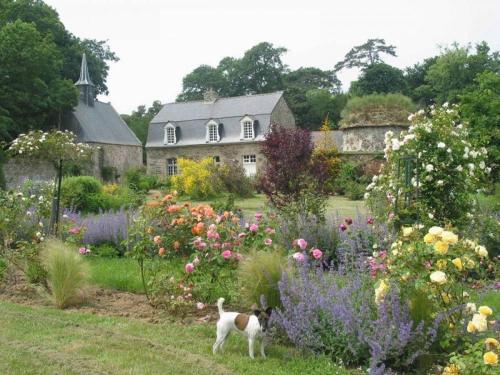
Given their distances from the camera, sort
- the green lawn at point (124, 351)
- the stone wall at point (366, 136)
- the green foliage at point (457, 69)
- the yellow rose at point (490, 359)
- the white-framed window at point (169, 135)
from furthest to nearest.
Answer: the green foliage at point (457, 69)
the white-framed window at point (169, 135)
the stone wall at point (366, 136)
the green lawn at point (124, 351)
the yellow rose at point (490, 359)

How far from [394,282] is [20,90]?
27147 mm

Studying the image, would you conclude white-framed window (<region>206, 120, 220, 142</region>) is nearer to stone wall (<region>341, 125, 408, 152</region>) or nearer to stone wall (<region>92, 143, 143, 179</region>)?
stone wall (<region>92, 143, 143, 179</region>)

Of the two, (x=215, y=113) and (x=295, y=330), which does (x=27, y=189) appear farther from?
(x=215, y=113)

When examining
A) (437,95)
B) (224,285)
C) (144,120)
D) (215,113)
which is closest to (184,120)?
(215,113)

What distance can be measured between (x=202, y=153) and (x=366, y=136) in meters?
11.2

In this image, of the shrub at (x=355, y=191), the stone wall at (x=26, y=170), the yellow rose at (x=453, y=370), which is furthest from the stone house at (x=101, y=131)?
the yellow rose at (x=453, y=370)

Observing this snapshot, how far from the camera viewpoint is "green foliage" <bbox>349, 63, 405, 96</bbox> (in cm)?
4200

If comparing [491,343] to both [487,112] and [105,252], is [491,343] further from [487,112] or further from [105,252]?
[487,112]

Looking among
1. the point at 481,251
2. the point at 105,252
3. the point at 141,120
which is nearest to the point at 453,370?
the point at 481,251

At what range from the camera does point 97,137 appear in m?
30.9

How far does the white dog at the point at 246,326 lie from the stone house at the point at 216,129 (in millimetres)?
26944

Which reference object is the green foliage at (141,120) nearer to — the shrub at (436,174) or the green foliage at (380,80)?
the green foliage at (380,80)

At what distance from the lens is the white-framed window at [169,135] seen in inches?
1342

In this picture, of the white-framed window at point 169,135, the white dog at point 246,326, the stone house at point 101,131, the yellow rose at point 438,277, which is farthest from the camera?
the white-framed window at point 169,135
